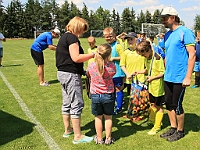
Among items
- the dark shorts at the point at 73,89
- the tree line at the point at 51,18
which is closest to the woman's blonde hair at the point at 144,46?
the dark shorts at the point at 73,89

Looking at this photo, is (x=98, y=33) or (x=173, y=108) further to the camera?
(x=98, y=33)

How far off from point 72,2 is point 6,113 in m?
75.6

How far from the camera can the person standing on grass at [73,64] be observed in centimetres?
333

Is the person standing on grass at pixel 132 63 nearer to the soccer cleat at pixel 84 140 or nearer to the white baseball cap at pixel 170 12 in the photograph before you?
the white baseball cap at pixel 170 12

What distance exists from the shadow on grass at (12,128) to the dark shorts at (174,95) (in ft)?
8.04

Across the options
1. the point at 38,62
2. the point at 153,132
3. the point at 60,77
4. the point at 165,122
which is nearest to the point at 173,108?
the point at 153,132

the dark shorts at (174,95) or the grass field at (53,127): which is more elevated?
the dark shorts at (174,95)

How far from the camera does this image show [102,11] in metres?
86.8

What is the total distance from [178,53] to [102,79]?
1167 mm

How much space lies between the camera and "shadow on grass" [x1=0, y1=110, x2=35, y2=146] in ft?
12.8

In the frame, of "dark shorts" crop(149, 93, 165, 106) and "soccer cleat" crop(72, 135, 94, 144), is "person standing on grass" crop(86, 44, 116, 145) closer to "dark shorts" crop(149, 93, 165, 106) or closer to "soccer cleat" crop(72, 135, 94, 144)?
"soccer cleat" crop(72, 135, 94, 144)

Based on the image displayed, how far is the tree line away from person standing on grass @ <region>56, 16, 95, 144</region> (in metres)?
54.6

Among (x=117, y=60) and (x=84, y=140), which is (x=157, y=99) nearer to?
(x=117, y=60)

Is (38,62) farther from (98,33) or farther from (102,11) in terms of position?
Answer: (102,11)
